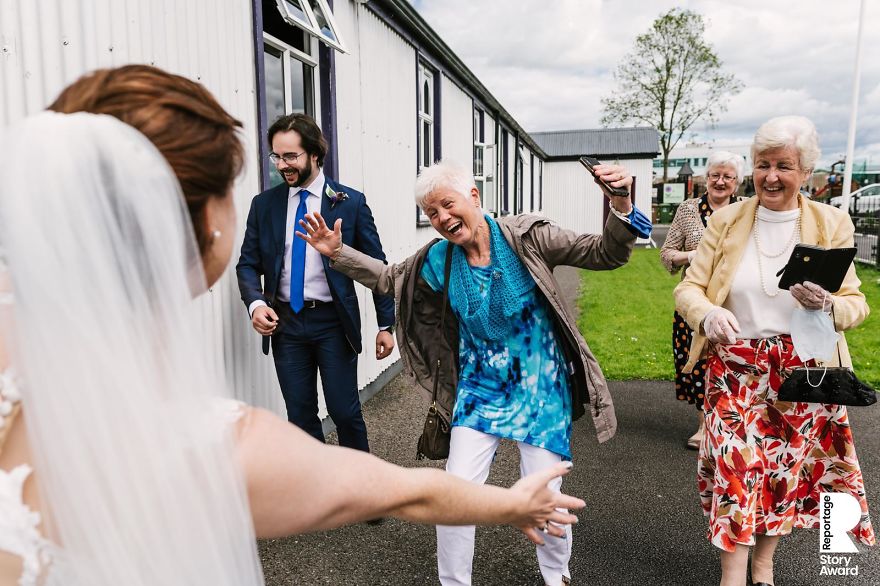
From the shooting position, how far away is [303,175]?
155 inches

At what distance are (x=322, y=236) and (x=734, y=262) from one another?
77.4 inches

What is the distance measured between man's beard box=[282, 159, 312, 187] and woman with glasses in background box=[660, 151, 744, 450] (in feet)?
8.99

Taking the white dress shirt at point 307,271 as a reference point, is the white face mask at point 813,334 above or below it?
below

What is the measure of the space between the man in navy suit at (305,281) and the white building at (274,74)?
270mm

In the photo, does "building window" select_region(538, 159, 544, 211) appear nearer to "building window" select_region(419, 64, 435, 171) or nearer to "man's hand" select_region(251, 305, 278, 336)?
"building window" select_region(419, 64, 435, 171)

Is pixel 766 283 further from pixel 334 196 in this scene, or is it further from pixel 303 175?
pixel 303 175

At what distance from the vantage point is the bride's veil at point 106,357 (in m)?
1.05

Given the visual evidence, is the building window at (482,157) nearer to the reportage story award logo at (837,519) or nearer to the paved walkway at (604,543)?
the paved walkway at (604,543)

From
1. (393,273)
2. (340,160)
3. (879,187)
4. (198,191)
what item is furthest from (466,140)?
(879,187)

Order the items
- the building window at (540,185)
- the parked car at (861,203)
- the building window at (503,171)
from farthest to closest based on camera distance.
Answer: the building window at (540,185)
the parked car at (861,203)
the building window at (503,171)

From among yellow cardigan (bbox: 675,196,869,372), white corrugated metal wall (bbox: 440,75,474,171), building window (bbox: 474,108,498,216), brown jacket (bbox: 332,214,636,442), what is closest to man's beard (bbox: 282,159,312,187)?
brown jacket (bbox: 332,214,636,442)

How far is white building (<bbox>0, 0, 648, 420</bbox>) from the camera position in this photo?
2.89m

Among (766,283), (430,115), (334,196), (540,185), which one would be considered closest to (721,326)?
(766,283)

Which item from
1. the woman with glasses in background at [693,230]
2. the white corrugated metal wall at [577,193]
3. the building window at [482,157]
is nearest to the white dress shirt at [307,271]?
→ the woman with glasses in background at [693,230]
